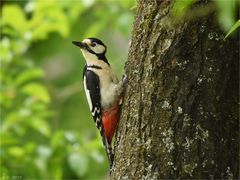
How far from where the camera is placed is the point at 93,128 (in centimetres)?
750

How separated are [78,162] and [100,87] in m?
0.80

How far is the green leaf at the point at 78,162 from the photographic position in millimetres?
4867

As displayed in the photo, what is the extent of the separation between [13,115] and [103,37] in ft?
8.75

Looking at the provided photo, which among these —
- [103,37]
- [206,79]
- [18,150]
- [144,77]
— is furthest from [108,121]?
[103,37]

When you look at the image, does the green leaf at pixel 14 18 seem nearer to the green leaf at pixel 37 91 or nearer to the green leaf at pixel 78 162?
the green leaf at pixel 37 91

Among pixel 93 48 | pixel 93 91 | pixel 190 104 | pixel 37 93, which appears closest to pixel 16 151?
pixel 37 93

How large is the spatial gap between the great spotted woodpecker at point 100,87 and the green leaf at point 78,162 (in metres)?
0.59

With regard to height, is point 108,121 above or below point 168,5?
below

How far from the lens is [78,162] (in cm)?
495

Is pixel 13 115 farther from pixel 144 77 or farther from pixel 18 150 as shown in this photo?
pixel 144 77

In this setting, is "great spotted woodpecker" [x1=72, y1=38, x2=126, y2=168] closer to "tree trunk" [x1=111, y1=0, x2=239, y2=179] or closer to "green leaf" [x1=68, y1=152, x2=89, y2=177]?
"green leaf" [x1=68, y1=152, x2=89, y2=177]

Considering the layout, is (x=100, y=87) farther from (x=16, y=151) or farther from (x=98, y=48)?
(x=16, y=151)

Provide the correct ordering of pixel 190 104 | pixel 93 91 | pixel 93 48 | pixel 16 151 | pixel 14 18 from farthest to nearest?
pixel 14 18 < pixel 16 151 < pixel 93 48 < pixel 93 91 < pixel 190 104

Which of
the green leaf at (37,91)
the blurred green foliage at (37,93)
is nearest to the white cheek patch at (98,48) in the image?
the blurred green foliage at (37,93)
